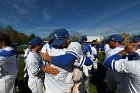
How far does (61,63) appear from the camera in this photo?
374 centimetres

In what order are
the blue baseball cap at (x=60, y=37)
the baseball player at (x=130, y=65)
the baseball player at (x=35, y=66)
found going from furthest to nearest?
the baseball player at (x=35, y=66), the blue baseball cap at (x=60, y=37), the baseball player at (x=130, y=65)

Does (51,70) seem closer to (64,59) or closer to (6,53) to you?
(64,59)

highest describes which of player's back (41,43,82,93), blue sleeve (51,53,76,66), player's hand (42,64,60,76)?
blue sleeve (51,53,76,66)

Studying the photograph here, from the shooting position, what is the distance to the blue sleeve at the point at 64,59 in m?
3.66

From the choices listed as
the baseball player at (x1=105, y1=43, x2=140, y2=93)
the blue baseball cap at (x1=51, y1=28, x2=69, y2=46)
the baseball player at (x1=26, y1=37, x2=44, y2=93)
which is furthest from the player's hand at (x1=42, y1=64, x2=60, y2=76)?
the baseball player at (x1=26, y1=37, x2=44, y2=93)

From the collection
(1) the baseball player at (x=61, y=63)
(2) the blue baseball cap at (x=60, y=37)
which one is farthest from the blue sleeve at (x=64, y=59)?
(2) the blue baseball cap at (x=60, y=37)

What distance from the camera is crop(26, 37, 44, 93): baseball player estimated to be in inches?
228

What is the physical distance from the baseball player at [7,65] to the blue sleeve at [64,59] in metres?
2.04

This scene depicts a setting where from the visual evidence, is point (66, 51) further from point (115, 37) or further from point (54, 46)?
point (115, 37)

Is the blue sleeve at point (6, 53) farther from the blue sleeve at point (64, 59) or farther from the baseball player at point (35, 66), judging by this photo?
the blue sleeve at point (64, 59)

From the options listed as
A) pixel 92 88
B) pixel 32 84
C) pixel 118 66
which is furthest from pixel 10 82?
pixel 92 88

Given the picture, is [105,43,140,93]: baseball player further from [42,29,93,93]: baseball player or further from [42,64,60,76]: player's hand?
[42,64,60,76]: player's hand

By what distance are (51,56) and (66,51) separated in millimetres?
306

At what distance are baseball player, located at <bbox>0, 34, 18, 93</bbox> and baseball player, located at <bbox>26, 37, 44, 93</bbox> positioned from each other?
1.34ft
